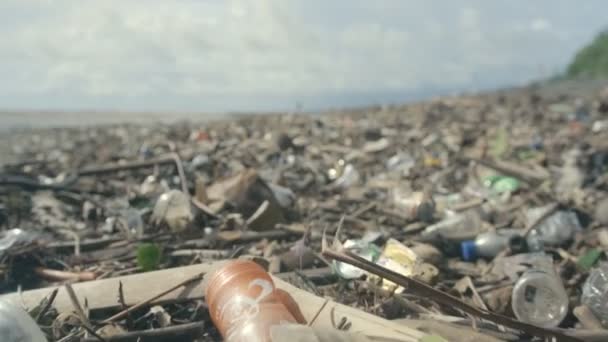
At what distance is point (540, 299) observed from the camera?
→ 2.90 meters

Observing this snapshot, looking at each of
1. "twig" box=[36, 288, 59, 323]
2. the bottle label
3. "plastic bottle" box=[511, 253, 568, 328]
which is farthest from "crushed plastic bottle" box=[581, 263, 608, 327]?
"twig" box=[36, 288, 59, 323]

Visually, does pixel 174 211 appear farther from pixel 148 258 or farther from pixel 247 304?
pixel 247 304

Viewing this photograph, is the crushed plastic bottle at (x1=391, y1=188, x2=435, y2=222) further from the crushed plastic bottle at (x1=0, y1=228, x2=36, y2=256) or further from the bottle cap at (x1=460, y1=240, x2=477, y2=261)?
the crushed plastic bottle at (x1=0, y1=228, x2=36, y2=256)

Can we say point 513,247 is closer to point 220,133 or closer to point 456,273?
point 456,273

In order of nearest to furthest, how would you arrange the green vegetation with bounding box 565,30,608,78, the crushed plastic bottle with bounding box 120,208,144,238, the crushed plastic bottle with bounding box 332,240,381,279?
the crushed plastic bottle with bounding box 332,240,381,279
the crushed plastic bottle with bounding box 120,208,144,238
the green vegetation with bounding box 565,30,608,78

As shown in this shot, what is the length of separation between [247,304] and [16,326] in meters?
0.83

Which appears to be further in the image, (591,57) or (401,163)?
(591,57)

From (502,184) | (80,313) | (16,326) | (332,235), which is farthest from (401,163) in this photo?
(16,326)

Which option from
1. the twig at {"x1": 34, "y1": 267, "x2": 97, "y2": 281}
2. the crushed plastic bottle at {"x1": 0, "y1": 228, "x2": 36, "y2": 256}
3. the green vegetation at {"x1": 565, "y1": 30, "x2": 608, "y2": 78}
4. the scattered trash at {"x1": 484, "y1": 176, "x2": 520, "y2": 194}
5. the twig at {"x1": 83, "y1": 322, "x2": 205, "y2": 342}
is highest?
the green vegetation at {"x1": 565, "y1": 30, "x2": 608, "y2": 78}

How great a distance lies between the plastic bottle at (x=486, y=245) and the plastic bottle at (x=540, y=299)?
874mm

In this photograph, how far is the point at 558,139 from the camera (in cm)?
857

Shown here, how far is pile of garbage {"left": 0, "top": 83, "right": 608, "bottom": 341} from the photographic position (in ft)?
8.32

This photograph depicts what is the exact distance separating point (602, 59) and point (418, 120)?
1059 inches

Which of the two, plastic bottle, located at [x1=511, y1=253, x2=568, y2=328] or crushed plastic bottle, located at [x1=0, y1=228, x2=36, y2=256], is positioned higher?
crushed plastic bottle, located at [x1=0, y1=228, x2=36, y2=256]
